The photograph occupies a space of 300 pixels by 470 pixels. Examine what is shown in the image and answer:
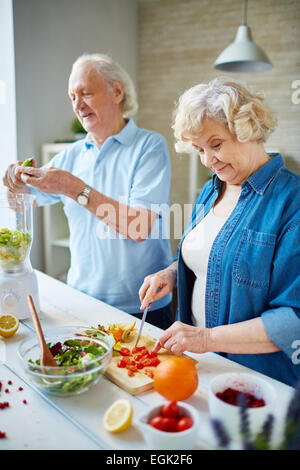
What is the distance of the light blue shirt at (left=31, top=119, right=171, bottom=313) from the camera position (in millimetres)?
1625

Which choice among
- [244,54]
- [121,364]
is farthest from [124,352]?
[244,54]

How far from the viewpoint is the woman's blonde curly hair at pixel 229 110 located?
1.10m

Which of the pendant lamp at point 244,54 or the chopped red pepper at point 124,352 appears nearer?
the chopped red pepper at point 124,352

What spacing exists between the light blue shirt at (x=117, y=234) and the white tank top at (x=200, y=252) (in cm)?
27

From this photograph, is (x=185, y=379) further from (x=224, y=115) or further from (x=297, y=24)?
(x=297, y=24)

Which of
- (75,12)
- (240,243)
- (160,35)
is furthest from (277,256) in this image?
(160,35)

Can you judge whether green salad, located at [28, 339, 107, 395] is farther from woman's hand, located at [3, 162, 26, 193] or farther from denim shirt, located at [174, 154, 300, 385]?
woman's hand, located at [3, 162, 26, 193]

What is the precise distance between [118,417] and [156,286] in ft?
1.80

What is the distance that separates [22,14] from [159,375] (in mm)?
2496

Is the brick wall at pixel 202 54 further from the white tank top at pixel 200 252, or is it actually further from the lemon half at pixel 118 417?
the lemon half at pixel 118 417

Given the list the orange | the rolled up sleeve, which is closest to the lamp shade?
the rolled up sleeve

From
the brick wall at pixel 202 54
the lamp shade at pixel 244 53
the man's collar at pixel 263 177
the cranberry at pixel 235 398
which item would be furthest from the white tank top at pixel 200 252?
the brick wall at pixel 202 54

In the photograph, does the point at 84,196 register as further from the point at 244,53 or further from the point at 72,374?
the point at 244,53
